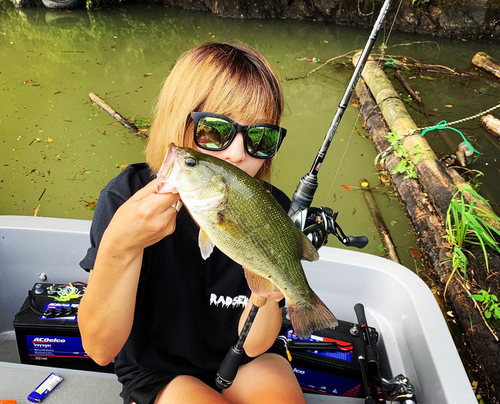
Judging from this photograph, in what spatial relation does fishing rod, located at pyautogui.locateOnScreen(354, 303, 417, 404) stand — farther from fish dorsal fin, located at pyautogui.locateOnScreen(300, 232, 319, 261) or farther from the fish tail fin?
fish dorsal fin, located at pyautogui.locateOnScreen(300, 232, 319, 261)

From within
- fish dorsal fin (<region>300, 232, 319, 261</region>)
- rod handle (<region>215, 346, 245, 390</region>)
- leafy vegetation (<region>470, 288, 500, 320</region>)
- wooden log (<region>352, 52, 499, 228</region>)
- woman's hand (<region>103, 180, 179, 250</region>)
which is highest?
woman's hand (<region>103, 180, 179, 250</region>)

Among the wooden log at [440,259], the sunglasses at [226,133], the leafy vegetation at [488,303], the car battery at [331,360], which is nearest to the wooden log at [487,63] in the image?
the wooden log at [440,259]

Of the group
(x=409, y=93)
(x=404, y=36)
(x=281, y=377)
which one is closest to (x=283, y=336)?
(x=281, y=377)

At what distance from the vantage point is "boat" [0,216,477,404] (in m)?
1.84

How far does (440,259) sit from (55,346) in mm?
3077

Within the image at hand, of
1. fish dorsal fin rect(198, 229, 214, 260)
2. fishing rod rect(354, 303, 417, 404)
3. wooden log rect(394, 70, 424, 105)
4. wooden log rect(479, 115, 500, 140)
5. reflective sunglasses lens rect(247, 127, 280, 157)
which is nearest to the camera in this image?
fish dorsal fin rect(198, 229, 214, 260)

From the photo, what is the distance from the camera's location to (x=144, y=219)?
106 cm

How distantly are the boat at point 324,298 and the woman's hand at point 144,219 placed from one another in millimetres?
1121

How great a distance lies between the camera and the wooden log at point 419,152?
4027 millimetres

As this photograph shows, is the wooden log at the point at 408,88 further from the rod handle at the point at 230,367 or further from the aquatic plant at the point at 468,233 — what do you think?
the rod handle at the point at 230,367

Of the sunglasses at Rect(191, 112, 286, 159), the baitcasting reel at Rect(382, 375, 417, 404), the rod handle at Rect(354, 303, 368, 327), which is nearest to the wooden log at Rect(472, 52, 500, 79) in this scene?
the rod handle at Rect(354, 303, 368, 327)

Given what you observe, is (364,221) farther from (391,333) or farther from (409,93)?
(409,93)

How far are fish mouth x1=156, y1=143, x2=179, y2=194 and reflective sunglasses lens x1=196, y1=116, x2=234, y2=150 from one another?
11.4 inches

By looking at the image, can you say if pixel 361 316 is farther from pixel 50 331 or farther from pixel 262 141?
pixel 50 331
